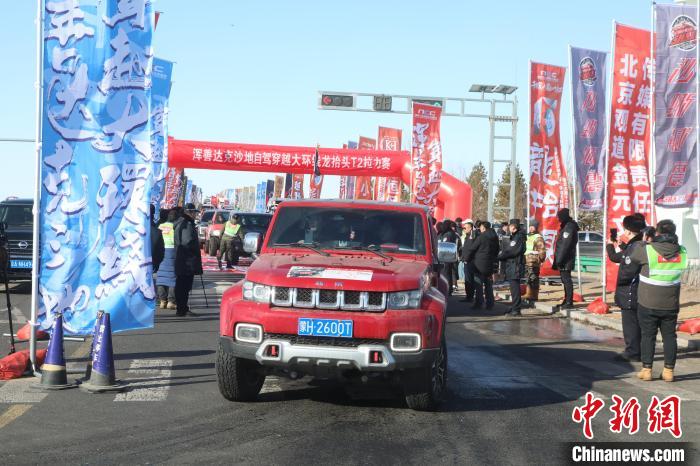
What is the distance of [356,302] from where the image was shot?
296 inches

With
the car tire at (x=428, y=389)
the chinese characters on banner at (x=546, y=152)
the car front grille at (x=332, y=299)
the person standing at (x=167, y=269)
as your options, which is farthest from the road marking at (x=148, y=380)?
the chinese characters on banner at (x=546, y=152)

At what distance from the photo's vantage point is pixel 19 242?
60.1ft

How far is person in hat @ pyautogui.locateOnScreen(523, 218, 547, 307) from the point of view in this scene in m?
19.4

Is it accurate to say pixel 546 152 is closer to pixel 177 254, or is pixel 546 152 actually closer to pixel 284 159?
pixel 177 254

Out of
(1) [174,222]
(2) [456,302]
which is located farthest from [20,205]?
(2) [456,302]

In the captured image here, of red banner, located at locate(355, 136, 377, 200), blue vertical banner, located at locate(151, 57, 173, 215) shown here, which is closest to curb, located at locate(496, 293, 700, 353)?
blue vertical banner, located at locate(151, 57, 173, 215)

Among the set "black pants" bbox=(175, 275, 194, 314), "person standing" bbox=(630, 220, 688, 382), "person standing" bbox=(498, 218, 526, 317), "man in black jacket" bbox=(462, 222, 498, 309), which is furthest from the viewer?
"man in black jacket" bbox=(462, 222, 498, 309)

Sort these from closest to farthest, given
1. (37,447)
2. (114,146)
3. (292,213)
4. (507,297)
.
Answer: (37,447)
(292,213)
(114,146)
(507,297)

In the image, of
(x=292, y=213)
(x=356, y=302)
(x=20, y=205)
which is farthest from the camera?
(x=20, y=205)

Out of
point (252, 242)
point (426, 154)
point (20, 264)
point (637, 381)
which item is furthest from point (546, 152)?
point (252, 242)

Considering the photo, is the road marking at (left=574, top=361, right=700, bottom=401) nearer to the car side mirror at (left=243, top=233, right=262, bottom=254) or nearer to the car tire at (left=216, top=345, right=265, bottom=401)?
the car tire at (left=216, top=345, right=265, bottom=401)

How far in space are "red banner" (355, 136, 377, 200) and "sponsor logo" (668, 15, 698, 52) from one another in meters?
28.6

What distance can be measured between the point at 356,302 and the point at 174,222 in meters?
8.89

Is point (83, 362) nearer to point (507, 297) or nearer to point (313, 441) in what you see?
point (313, 441)
